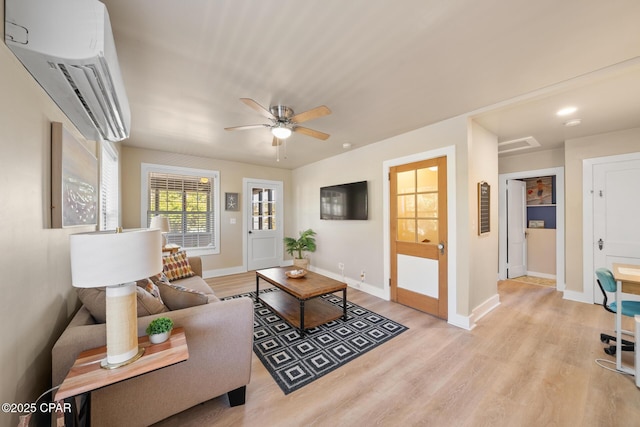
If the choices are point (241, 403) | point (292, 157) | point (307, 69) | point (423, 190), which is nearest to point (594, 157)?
point (423, 190)

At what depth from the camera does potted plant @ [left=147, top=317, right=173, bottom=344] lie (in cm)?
123

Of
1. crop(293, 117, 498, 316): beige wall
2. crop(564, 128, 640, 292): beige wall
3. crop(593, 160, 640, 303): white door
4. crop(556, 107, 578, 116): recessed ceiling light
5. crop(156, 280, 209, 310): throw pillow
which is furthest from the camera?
crop(564, 128, 640, 292): beige wall

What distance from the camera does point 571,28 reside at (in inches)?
55.4

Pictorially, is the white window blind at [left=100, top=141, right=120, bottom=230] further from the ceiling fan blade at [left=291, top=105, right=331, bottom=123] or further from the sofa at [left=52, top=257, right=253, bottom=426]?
the ceiling fan blade at [left=291, top=105, right=331, bottom=123]

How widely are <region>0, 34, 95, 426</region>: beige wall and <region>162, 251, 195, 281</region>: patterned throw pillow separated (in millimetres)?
1514

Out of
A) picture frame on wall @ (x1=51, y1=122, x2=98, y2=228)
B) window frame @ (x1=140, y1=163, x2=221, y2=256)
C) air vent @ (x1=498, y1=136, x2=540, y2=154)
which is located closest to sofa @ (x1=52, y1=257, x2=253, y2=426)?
picture frame on wall @ (x1=51, y1=122, x2=98, y2=228)

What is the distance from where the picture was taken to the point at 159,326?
1.24m

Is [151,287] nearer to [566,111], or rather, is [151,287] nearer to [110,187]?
[110,187]

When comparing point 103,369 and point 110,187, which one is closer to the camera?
point 103,369

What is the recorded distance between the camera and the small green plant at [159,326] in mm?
1230

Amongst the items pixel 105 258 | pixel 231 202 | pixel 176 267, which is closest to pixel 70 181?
pixel 105 258

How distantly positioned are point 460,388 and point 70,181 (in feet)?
10.1

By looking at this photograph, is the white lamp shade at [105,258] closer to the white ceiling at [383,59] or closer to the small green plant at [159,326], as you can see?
the small green plant at [159,326]

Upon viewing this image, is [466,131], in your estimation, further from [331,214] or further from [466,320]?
[331,214]
